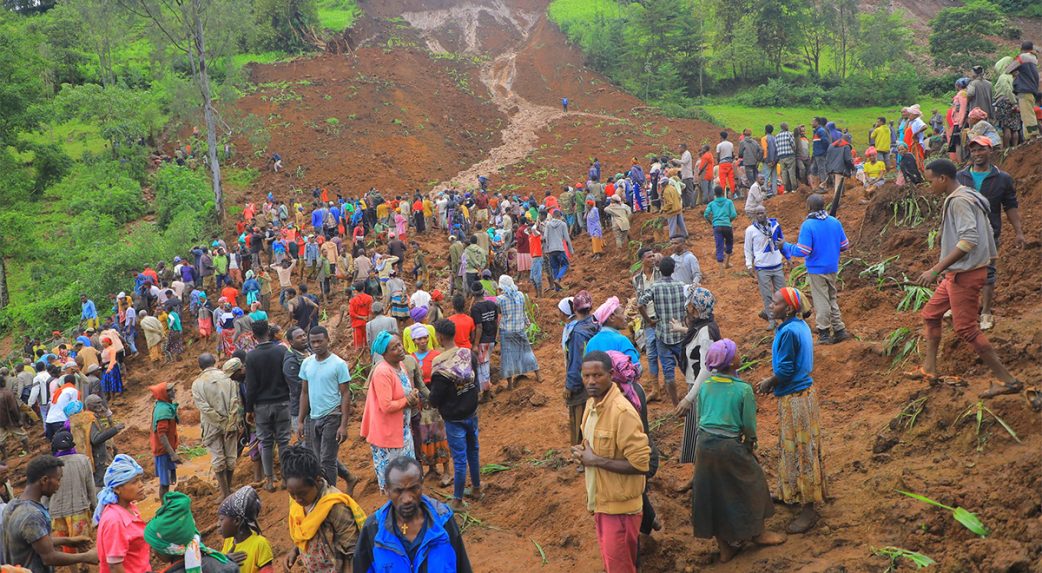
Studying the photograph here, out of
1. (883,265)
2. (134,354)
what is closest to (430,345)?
(883,265)

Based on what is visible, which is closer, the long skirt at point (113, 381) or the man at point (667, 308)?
the man at point (667, 308)

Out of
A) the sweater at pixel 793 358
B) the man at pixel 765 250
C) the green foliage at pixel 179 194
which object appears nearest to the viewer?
the sweater at pixel 793 358

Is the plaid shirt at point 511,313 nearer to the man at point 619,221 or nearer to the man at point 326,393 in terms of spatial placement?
the man at point 326,393

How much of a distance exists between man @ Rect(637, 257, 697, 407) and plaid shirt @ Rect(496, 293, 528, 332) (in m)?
2.30

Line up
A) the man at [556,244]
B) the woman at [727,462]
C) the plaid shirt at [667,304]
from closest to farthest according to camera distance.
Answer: the woman at [727,462] → the plaid shirt at [667,304] → the man at [556,244]

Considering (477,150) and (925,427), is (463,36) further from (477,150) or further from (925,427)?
(925,427)

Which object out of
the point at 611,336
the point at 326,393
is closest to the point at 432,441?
the point at 326,393

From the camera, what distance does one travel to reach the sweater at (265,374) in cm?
802

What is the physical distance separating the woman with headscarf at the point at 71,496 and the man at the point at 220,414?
1.20 meters

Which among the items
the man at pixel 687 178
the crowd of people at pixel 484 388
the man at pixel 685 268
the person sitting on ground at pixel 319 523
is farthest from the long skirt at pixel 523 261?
the person sitting on ground at pixel 319 523

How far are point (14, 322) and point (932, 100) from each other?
4417 centimetres

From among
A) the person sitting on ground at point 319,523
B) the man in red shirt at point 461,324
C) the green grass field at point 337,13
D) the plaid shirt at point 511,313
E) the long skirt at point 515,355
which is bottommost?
the long skirt at point 515,355

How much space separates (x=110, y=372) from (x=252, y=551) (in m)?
14.0

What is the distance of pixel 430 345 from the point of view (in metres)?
9.10
